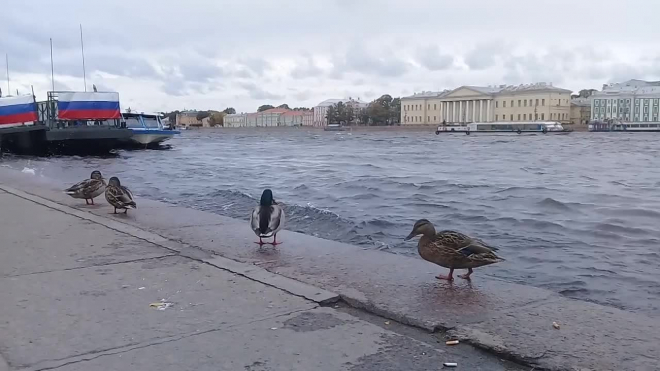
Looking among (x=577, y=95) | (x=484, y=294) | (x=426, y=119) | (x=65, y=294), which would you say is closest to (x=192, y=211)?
(x=65, y=294)

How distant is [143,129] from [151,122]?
142 inches

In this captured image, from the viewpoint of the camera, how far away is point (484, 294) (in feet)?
15.5

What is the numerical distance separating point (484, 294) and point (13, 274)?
362 centimetres

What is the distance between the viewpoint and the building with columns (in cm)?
13238

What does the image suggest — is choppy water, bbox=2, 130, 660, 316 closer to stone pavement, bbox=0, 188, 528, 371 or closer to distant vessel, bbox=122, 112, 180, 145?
stone pavement, bbox=0, 188, 528, 371

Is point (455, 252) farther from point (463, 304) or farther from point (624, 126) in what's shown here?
point (624, 126)

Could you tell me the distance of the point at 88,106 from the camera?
35562 millimetres

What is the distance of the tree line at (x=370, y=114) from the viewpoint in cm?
16012

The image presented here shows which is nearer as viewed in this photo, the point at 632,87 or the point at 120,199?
the point at 120,199

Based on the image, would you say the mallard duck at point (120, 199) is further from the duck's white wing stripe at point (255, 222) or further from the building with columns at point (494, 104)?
the building with columns at point (494, 104)

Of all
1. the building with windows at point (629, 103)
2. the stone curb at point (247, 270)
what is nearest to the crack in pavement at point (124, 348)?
the stone curb at point (247, 270)

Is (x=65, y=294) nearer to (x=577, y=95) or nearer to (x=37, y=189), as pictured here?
(x=37, y=189)

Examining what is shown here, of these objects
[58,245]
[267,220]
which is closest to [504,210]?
[267,220]

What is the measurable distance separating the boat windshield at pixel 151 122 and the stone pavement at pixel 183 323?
40548mm
